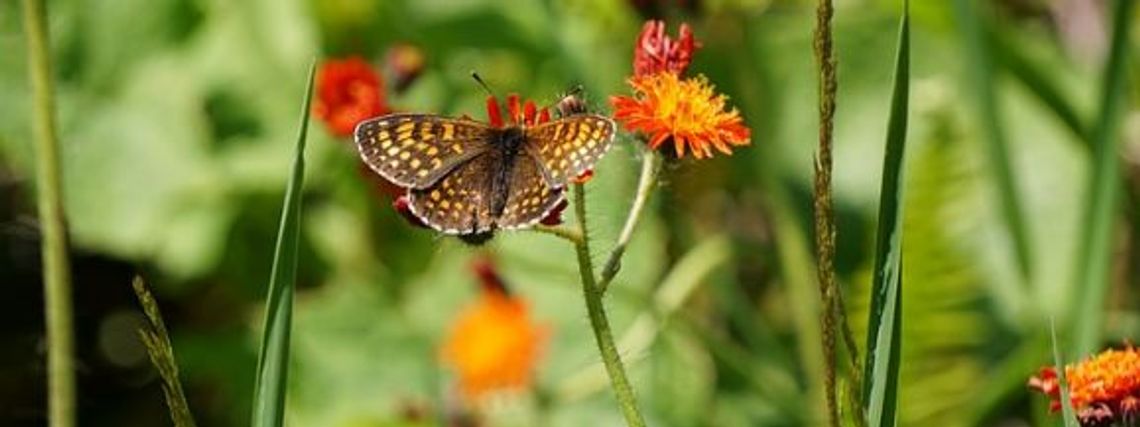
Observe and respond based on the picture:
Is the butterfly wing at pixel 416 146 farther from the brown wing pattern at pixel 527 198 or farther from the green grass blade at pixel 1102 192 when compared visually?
the green grass blade at pixel 1102 192

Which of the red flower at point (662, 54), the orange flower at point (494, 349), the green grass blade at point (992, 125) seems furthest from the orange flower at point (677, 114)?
the orange flower at point (494, 349)

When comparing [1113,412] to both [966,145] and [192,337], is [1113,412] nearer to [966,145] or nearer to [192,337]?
[966,145]

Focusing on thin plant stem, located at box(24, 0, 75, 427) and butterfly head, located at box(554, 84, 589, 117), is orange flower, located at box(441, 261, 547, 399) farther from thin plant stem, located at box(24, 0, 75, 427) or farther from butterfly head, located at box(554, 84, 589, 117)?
butterfly head, located at box(554, 84, 589, 117)

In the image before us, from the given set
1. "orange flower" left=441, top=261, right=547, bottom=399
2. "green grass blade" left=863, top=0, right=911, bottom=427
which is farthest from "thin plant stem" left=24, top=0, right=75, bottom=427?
"orange flower" left=441, top=261, right=547, bottom=399

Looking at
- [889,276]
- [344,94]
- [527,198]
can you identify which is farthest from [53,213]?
[889,276]

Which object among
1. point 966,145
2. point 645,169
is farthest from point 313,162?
point 645,169

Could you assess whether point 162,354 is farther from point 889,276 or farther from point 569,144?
point 889,276
